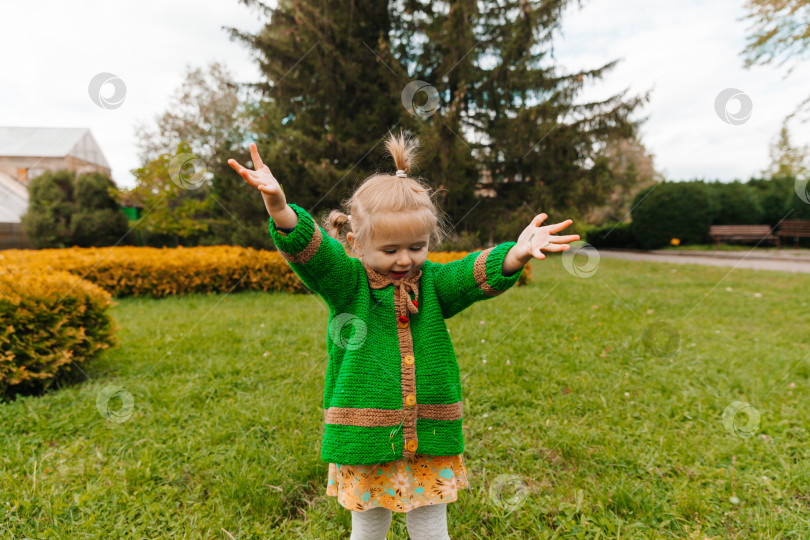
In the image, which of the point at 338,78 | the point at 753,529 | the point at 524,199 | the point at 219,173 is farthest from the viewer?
the point at 219,173

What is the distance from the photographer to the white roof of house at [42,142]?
68.7 ft

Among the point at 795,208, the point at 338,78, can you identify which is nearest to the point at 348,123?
the point at 338,78

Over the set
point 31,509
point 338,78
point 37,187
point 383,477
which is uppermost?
point 338,78

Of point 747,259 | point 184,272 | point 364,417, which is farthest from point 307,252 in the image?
point 747,259

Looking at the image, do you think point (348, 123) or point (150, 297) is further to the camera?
A: point (348, 123)

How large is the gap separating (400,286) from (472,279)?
0.27 m

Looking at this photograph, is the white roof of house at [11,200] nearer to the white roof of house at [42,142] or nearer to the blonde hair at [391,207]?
the white roof of house at [42,142]

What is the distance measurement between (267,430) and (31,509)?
1.22 meters

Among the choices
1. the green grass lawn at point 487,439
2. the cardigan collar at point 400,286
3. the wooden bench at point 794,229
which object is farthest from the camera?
the wooden bench at point 794,229

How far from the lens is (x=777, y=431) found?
3045mm

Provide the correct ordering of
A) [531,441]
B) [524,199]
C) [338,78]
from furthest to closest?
[524,199]
[338,78]
[531,441]

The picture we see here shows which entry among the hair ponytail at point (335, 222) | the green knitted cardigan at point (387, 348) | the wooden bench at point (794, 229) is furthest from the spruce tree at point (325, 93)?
the wooden bench at point (794, 229)

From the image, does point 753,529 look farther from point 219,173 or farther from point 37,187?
point 37,187

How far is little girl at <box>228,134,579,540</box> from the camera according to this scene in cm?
158
